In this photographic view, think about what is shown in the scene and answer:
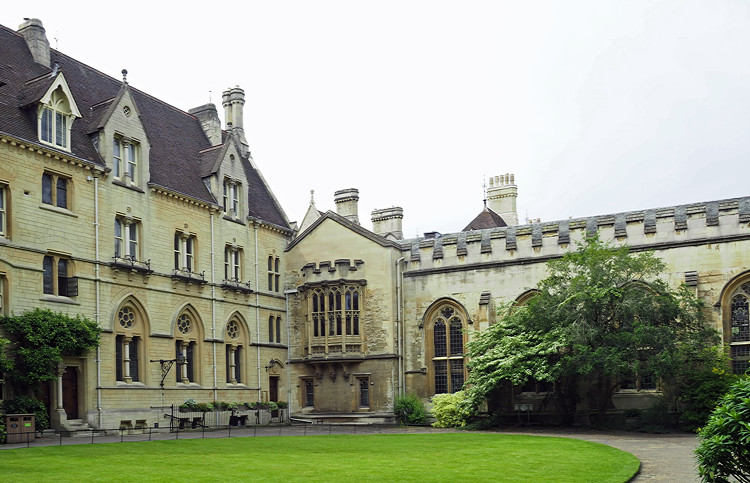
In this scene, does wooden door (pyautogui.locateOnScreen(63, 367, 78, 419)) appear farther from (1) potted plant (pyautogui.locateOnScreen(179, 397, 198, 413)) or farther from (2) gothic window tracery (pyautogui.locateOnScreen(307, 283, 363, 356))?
(2) gothic window tracery (pyautogui.locateOnScreen(307, 283, 363, 356))

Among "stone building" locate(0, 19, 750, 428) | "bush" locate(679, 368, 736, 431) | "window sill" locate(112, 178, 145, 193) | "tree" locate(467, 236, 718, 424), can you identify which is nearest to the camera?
"stone building" locate(0, 19, 750, 428)

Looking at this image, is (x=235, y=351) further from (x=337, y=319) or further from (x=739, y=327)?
(x=739, y=327)

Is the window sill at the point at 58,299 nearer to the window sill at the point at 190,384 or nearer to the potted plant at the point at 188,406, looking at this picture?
the window sill at the point at 190,384

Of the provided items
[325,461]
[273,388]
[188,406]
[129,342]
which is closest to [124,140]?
[129,342]

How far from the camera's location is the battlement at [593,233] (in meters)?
34.7

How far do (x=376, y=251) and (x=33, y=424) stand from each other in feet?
62.0

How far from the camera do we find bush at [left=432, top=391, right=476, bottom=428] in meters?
36.0

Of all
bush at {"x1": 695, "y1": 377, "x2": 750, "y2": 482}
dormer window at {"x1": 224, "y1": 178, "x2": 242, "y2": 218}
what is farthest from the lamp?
bush at {"x1": 695, "y1": 377, "x2": 750, "y2": 482}

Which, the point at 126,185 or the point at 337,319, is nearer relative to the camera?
the point at 126,185

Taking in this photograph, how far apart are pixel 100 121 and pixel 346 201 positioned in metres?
18.3

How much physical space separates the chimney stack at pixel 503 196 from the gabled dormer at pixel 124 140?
113 ft

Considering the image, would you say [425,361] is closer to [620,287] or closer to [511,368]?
[511,368]

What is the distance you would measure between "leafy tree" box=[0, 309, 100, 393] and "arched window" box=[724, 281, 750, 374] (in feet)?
83.3

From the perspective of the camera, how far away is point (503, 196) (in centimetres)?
6369
